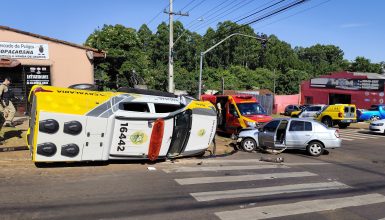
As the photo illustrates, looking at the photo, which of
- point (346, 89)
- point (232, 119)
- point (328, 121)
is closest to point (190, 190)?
point (232, 119)

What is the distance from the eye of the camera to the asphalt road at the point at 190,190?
272 inches

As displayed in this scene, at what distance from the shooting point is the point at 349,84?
5038 centimetres

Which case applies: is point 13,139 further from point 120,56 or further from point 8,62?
point 120,56

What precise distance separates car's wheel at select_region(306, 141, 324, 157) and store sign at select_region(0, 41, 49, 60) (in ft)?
42.5

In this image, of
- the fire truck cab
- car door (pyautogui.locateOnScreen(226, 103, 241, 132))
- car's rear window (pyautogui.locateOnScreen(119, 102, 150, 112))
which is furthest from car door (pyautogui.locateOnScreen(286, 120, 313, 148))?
car's rear window (pyautogui.locateOnScreen(119, 102, 150, 112))

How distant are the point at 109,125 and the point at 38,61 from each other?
11167 millimetres

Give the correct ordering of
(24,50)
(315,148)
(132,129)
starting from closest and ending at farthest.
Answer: (132,129)
(315,148)
(24,50)

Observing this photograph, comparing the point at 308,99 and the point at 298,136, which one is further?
the point at 308,99

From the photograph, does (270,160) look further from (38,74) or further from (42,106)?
(38,74)

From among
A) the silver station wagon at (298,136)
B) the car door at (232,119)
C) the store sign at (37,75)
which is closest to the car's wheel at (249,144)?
the silver station wagon at (298,136)

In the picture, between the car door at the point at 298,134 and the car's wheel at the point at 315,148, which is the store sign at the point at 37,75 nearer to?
the car door at the point at 298,134

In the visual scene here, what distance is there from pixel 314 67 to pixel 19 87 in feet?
334

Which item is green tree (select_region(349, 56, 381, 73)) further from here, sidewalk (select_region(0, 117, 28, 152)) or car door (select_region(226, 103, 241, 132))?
sidewalk (select_region(0, 117, 28, 152))

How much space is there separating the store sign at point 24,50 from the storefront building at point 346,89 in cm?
3973
